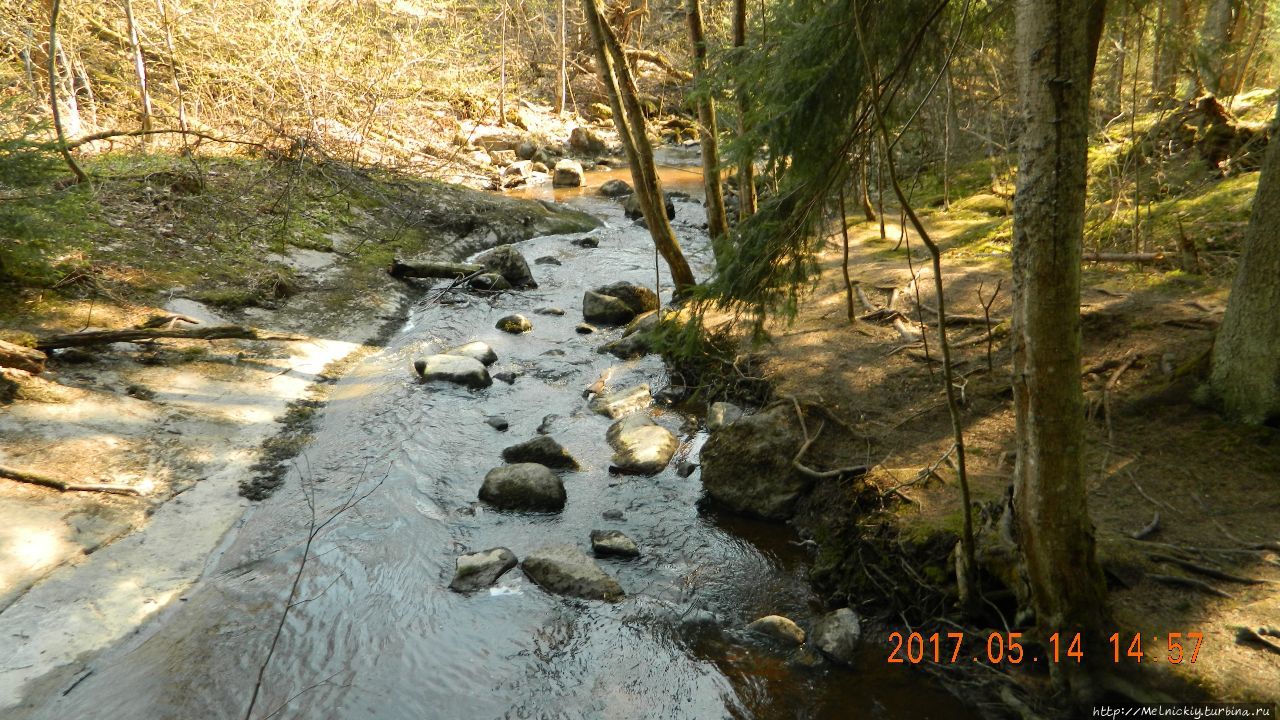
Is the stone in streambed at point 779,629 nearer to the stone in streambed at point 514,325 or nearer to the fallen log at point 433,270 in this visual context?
the stone in streambed at point 514,325

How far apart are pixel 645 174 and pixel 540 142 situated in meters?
17.4

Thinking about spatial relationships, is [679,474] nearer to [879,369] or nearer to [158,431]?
[879,369]

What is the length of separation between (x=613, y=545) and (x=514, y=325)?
6004 millimetres

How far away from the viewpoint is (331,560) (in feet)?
19.2

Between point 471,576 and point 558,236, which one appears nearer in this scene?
point 471,576

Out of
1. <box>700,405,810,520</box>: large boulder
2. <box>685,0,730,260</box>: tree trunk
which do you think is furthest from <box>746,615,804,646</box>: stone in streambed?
<box>685,0,730,260</box>: tree trunk

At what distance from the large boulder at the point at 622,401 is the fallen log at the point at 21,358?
5440mm

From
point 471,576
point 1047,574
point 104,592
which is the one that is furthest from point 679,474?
point 104,592

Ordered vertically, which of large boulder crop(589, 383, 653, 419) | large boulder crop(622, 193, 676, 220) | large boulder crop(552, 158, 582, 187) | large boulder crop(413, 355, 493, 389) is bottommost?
large boulder crop(589, 383, 653, 419)

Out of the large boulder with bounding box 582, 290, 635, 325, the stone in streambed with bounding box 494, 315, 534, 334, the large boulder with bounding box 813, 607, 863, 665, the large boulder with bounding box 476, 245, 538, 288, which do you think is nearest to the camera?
the large boulder with bounding box 813, 607, 863, 665

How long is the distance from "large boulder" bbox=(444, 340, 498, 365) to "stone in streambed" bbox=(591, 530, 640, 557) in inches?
176

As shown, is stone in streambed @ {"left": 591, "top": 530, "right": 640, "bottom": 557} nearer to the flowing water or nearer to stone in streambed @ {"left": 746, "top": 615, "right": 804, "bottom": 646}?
the flowing water

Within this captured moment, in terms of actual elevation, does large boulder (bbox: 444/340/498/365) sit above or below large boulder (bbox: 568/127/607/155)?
below

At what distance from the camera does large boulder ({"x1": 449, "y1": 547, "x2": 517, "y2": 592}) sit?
5.59 metres
